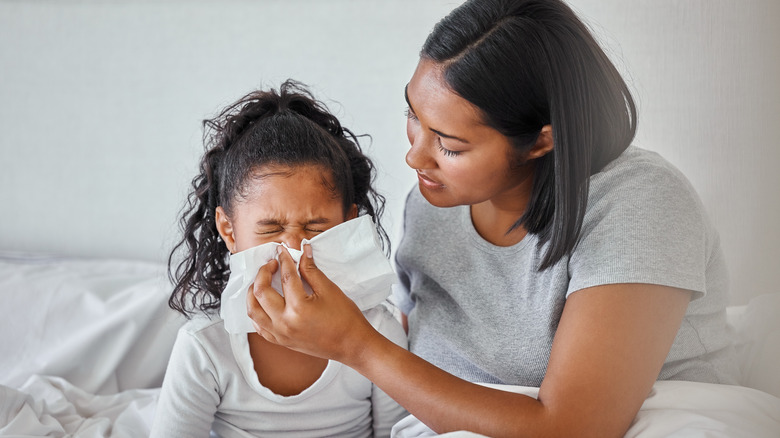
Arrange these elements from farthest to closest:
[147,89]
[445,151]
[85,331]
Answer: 1. [147,89]
2. [85,331]
3. [445,151]

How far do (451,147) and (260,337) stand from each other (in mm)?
469

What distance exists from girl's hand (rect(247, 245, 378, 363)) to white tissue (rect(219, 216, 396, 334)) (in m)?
0.05

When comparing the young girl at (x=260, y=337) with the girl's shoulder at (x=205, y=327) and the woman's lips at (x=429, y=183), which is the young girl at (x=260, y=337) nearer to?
the girl's shoulder at (x=205, y=327)

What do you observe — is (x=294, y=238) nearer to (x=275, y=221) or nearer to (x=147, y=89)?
(x=275, y=221)

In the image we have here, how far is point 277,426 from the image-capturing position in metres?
1.14

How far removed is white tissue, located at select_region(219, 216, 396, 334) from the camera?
1027mm

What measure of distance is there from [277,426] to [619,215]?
2.11ft

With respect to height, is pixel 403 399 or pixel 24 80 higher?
pixel 24 80

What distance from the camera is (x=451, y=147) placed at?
1.02 metres

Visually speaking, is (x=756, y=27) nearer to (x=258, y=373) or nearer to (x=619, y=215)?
(x=619, y=215)

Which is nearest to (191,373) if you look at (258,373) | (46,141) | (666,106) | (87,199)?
(258,373)

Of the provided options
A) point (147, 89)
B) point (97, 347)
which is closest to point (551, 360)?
point (97, 347)

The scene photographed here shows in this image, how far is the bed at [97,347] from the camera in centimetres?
121

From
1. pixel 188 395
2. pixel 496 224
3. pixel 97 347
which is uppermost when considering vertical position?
pixel 496 224
